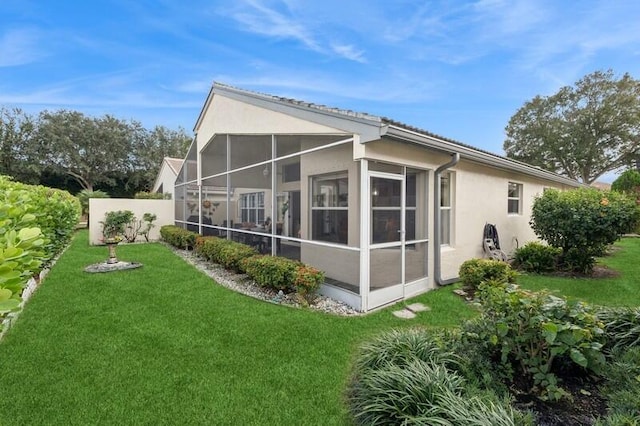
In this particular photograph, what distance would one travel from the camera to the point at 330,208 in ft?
21.1

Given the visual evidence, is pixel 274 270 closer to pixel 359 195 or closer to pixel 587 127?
pixel 359 195

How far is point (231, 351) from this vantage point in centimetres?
431

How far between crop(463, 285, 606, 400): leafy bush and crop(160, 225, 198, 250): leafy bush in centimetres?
1153

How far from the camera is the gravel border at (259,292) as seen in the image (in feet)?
19.9

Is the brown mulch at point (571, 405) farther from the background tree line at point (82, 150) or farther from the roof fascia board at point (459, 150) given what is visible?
the background tree line at point (82, 150)

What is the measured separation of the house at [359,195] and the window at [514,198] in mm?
537

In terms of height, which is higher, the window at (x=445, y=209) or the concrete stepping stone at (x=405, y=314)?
the window at (x=445, y=209)

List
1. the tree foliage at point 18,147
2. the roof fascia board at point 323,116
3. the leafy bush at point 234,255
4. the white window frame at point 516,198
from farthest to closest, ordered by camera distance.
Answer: the tree foliage at point 18,147 < the white window frame at point 516,198 < the leafy bush at point 234,255 < the roof fascia board at point 323,116

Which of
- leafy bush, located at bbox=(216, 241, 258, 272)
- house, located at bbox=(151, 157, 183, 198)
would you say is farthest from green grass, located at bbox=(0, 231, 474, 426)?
house, located at bbox=(151, 157, 183, 198)

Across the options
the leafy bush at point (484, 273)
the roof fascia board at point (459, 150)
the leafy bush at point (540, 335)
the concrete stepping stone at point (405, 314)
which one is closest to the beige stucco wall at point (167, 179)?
the roof fascia board at point (459, 150)

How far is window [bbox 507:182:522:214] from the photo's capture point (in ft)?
35.1

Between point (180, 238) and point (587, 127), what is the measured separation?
33.2 meters

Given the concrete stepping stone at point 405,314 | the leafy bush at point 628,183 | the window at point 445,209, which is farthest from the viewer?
the leafy bush at point 628,183

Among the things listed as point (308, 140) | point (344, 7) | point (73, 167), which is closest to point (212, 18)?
point (344, 7)
